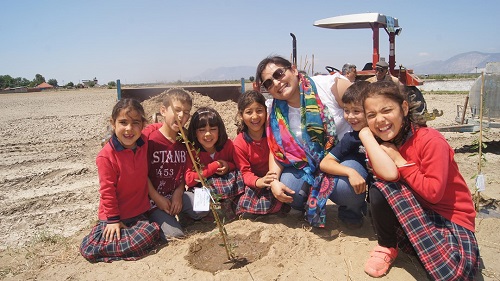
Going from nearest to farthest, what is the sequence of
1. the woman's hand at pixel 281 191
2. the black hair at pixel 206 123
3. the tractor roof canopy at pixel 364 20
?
the woman's hand at pixel 281 191 → the black hair at pixel 206 123 → the tractor roof canopy at pixel 364 20

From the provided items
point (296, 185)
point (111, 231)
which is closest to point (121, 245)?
point (111, 231)

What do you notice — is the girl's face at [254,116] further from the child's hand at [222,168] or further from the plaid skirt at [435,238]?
the plaid skirt at [435,238]

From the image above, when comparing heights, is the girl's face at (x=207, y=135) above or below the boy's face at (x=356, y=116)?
below

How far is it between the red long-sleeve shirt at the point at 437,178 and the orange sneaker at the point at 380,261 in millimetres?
367

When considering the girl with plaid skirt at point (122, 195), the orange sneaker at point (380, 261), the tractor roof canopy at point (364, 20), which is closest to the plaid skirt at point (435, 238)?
the orange sneaker at point (380, 261)

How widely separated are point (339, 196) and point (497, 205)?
1.85 metres

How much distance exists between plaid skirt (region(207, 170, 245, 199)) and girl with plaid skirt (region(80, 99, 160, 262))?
0.60 metres

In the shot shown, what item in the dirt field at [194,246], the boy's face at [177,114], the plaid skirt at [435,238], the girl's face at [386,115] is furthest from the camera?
the boy's face at [177,114]

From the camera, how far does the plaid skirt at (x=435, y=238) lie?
1.97m

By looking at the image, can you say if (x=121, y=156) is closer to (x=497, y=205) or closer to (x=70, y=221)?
(x=70, y=221)

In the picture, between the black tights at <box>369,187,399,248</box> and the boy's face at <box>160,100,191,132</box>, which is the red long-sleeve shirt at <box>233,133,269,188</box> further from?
the black tights at <box>369,187,399,248</box>

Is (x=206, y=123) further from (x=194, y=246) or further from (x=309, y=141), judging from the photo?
(x=194, y=246)

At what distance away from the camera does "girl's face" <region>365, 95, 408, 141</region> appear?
216cm

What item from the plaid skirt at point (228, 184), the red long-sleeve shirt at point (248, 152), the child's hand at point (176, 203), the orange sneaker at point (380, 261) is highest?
the red long-sleeve shirt at point (248, 152)
